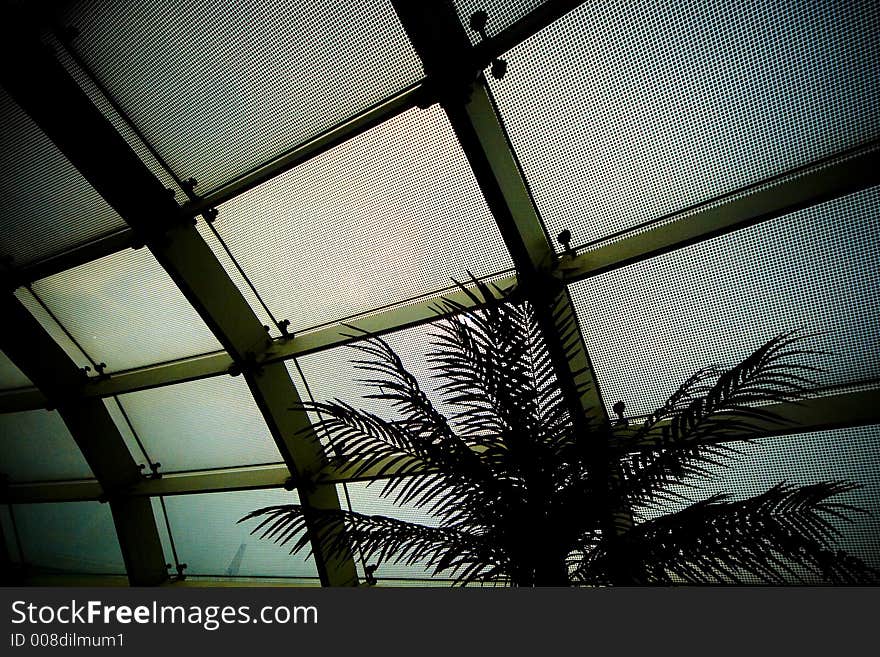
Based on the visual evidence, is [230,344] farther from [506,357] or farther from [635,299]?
[635,299]

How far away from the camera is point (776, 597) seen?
5.33ft

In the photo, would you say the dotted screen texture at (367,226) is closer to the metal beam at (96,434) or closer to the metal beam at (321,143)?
the metal beam at (321,143)

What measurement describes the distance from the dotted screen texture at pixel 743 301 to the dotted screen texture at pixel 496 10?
234 cm

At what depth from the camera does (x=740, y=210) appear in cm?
402

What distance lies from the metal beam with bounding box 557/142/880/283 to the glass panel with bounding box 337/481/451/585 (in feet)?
Answer: 12.9

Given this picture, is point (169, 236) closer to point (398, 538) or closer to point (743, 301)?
point (398, 538)

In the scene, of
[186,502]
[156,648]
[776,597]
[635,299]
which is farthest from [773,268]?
[186,502]

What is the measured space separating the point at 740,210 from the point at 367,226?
337cm

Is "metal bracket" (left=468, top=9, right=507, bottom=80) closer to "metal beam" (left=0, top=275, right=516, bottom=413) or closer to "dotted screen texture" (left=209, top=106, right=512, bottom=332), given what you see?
"dotted screen texture" (left=209, top=106, right=512, bottom=332)

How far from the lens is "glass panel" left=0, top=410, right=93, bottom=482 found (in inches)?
343

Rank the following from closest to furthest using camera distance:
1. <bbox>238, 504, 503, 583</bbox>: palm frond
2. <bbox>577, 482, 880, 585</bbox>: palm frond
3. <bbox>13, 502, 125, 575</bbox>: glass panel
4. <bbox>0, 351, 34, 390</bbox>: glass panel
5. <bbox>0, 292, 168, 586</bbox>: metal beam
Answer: <bbox>577, 482, 880, 585</bbox>: palm frond, <bbox>238, 504, 503, 583</bbox>: palm frond, <bbox>0, 292, 168, 586</bbox>: metal beam, <bbox>0, 351, 34, 390</bbox>: glass panel, <bbox>13, 502, 125, 575</bbox>: glass panel

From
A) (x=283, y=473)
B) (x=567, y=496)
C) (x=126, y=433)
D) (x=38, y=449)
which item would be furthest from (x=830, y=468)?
(x=38, y=449)

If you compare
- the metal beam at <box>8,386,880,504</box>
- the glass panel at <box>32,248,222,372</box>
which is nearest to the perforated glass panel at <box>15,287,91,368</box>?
the glass panel at <box>32,248,222,372</box>

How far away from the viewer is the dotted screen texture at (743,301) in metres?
4.21
